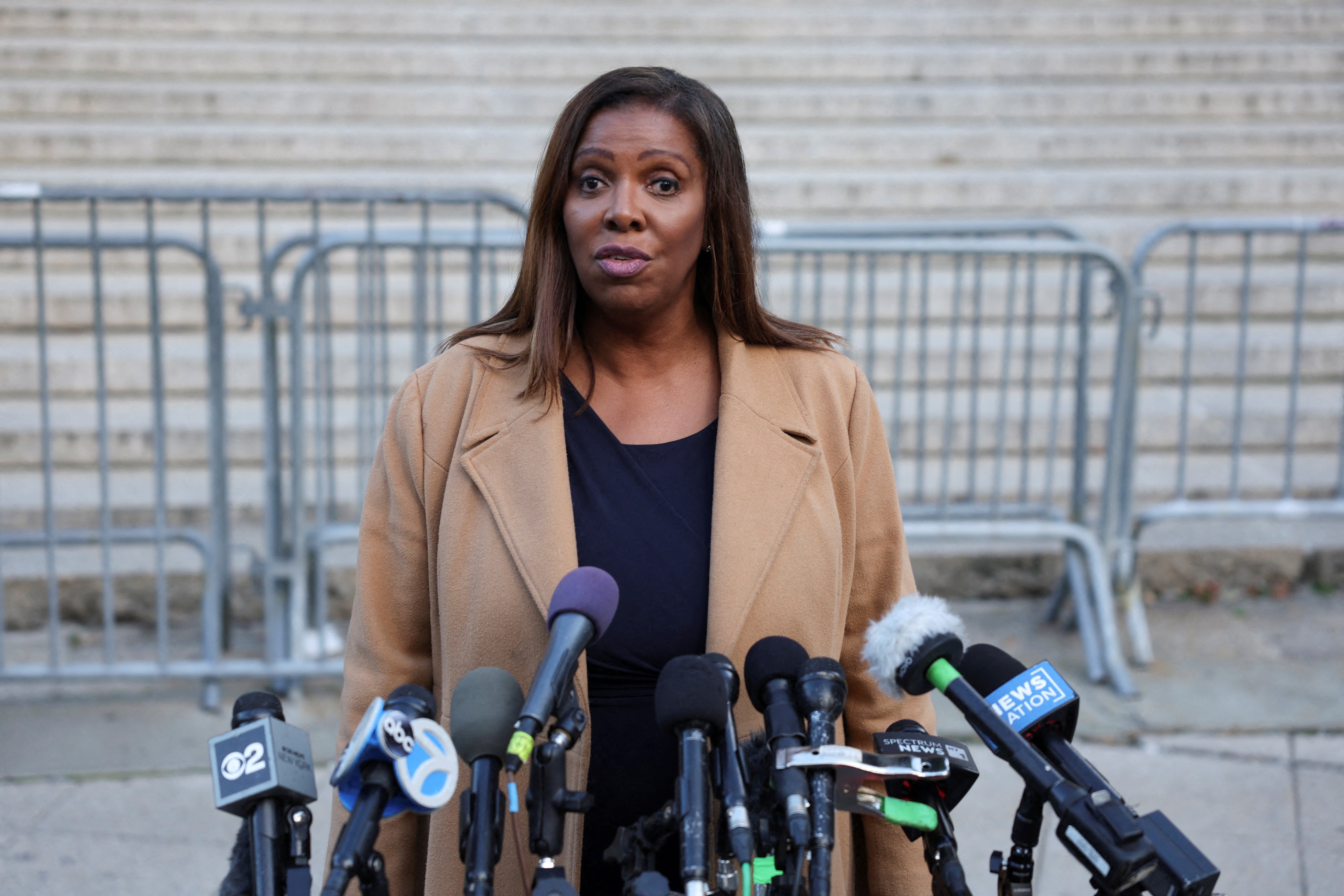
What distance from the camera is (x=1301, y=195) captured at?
28.9 feet

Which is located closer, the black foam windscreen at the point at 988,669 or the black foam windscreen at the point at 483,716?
the black foam windscreen at the point at 483,716

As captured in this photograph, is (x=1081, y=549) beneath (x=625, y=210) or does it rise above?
beneath

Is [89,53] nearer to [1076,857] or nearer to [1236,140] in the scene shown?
[1236,140]

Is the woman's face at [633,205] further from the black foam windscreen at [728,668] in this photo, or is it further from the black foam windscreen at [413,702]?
the black foam windscreen at [413,702]

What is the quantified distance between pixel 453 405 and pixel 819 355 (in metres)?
0.67

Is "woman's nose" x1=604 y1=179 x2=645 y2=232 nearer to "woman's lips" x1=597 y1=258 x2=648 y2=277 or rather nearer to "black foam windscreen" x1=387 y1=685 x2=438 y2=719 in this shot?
"woman's lips" x1=597 y1=258 x2=648 y2=277

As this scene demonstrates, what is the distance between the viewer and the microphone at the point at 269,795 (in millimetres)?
1532

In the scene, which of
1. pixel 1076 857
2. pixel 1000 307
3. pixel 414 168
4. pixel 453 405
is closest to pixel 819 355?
pixel 453 405

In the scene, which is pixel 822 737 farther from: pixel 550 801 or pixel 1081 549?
pixel 1081 549

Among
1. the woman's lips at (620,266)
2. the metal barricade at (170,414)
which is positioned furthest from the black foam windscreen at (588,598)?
the metal barricade at (170,414)

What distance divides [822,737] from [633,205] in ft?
3.13

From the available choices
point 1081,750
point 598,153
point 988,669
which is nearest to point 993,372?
point 1081,750

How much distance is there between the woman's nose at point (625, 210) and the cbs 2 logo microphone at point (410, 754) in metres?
0.92

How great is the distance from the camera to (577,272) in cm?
219
